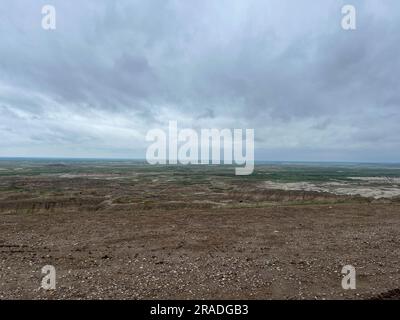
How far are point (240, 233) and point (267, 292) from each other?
489 centimetres

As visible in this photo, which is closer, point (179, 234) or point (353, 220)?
point (179, 234)

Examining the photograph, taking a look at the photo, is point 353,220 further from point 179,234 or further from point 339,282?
point 179,234

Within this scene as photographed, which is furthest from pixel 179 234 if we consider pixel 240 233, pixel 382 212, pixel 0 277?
pixel 382 212

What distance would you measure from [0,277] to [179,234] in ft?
20.2

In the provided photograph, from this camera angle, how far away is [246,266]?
26.4ft

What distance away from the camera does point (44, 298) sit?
→ 6.23 m
